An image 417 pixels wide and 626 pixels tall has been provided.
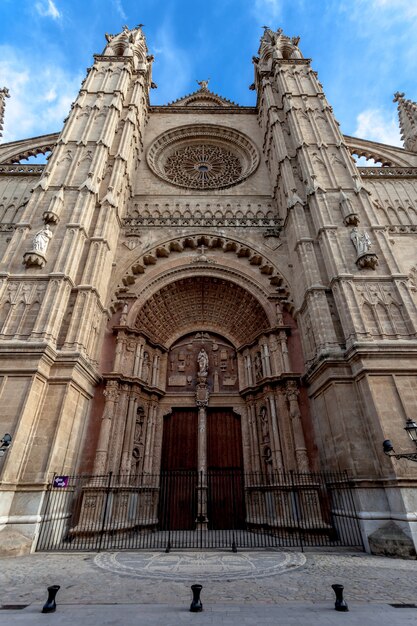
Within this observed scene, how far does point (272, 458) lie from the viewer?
11.3 meters

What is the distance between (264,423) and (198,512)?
3.85m

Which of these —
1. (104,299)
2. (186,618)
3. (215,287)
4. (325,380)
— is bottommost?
(186,618)

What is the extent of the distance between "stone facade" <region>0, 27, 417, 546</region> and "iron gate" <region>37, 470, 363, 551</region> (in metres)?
0.52

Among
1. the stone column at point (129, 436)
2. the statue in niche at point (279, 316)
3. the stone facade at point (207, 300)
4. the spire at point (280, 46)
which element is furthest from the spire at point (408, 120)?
the stone column at point (129, 436)

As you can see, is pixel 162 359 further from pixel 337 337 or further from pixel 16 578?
pixel 16 578

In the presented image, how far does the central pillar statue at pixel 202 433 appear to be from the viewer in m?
11.1

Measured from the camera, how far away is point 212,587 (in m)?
4.96

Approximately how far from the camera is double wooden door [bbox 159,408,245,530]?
38.4 ft

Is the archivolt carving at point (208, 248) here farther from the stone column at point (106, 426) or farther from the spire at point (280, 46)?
the spire at point (280, 46)

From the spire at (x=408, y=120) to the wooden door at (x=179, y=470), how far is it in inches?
897

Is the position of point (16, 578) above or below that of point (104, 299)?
below

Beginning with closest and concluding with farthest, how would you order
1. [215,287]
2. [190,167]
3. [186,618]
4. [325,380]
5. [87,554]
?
[186,618], [87,554], [325,380], [215,287], [190,167]

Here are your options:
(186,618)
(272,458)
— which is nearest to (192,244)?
(272,458)

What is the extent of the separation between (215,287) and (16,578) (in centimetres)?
1184
